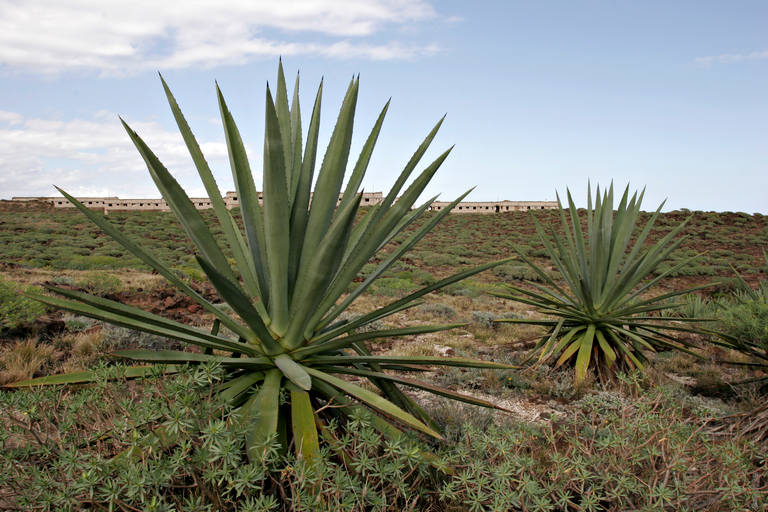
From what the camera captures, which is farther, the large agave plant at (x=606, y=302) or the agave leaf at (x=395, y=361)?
the large agave plant at (x=606, y=302)

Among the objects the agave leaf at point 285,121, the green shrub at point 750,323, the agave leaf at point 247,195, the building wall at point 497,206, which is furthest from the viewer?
the building wall at point 497,206

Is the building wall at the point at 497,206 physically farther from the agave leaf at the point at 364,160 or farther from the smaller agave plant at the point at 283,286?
the smaller agave plant at the point at 283,286

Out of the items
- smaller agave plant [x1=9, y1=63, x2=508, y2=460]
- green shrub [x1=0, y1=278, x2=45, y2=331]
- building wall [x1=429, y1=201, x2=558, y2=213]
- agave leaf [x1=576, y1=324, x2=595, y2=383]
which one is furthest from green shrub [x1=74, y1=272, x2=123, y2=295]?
building wall [x1=429, y1=201, x2=558, y2=213]

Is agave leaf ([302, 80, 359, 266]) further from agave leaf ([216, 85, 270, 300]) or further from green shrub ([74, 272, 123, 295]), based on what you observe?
green shrub ([74, 272, 123, 295])

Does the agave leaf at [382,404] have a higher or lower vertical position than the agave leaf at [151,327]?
lower

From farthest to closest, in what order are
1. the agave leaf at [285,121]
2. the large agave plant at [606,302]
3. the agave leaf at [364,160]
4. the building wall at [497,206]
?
1. the building wall at [497,206]
2. the large agave plant at [606,302]
3. the agave leaf at [364,160]
4. the agave leaf at [285,121]

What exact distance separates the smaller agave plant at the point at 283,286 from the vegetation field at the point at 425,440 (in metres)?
0.15

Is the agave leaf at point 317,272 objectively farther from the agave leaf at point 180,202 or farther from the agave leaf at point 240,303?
the agave leaf at point 180,202

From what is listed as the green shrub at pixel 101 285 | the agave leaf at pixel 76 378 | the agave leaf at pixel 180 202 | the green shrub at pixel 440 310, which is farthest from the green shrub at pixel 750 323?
the green shrub at pixel 101 285

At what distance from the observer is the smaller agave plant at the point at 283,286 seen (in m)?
2.13

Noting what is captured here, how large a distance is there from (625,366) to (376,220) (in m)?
4.67

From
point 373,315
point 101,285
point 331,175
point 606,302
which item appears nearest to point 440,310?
point 606,302

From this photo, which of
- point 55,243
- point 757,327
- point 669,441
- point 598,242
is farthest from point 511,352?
point 55,243

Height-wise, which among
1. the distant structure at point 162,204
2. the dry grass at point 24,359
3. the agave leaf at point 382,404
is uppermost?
the distant structure at point 162,204
